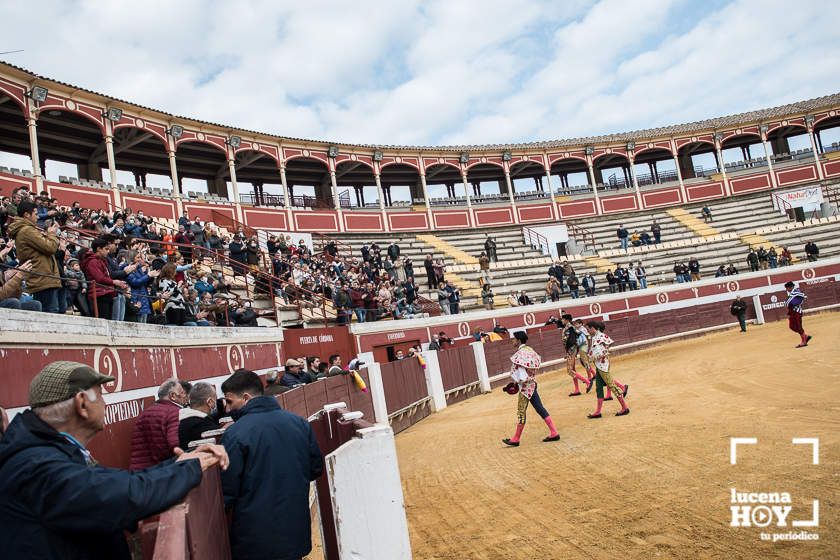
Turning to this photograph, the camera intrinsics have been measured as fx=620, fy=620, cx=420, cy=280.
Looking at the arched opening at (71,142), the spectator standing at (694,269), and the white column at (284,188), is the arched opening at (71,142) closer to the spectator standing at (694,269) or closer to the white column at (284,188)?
the white column at (284,188)

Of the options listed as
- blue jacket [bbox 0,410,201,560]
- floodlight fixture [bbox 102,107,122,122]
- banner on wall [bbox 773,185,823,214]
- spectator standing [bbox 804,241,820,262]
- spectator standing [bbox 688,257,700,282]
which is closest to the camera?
blue jacket [bbox 0,410,201,560]

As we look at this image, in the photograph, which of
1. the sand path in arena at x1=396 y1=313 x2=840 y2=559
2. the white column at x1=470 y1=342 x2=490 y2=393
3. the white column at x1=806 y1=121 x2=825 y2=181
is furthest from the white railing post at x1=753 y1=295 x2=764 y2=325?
the white column at x1=806 y1=121 x2=825 y2=181

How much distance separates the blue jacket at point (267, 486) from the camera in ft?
9.36

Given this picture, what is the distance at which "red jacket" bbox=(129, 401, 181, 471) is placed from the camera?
459 cm

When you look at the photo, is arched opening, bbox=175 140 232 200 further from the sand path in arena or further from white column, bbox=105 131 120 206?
the sand path in arena

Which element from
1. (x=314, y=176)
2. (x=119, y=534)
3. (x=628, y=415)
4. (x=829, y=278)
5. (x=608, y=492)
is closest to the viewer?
(x=119, y=534)

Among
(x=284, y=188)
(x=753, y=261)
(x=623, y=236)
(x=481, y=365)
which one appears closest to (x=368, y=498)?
(x=481, y=365)

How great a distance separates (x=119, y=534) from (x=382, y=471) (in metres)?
1.52

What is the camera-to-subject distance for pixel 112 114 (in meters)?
21.1

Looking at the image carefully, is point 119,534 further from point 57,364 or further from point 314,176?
point 314,176

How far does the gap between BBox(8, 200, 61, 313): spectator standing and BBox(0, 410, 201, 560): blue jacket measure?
4666 mm

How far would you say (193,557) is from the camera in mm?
2121

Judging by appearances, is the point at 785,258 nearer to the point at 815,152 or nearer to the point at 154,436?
the point at 815,152

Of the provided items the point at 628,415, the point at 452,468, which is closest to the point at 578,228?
the point at 628,415
